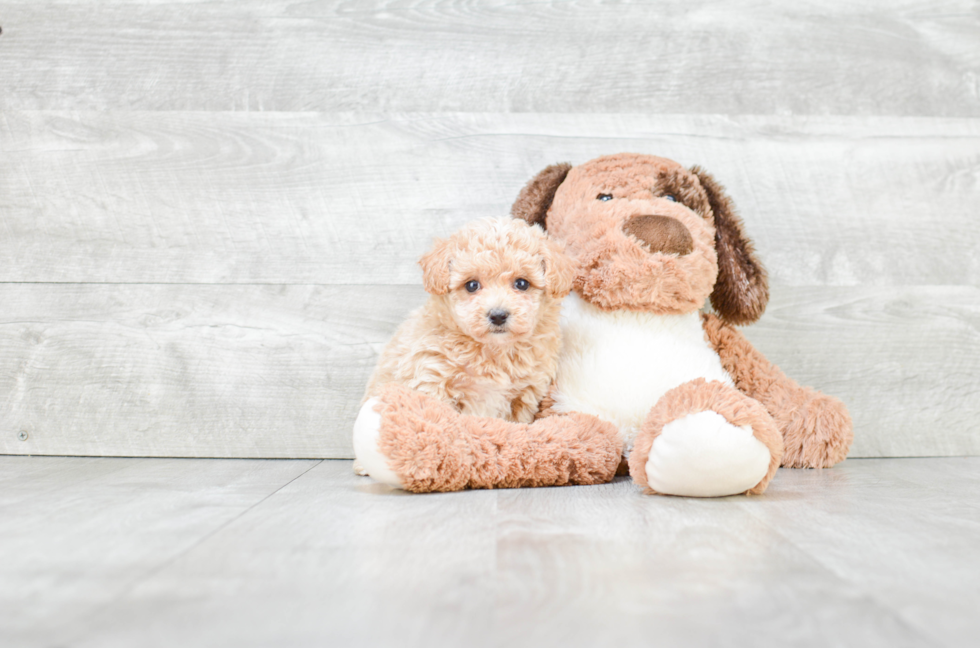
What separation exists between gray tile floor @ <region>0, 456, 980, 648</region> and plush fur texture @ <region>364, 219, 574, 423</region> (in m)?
0.14

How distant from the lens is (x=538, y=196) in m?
1.03

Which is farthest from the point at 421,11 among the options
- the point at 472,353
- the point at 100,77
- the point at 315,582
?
the point at 315,582

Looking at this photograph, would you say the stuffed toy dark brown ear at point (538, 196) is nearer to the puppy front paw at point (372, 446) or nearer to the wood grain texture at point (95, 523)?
the puppy front paw at point (372, 446)

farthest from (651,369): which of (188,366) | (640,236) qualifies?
(188,366)

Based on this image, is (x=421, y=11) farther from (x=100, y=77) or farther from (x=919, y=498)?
(x=919, y=498)

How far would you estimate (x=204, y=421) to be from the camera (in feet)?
3.65

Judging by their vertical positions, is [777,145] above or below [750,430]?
above

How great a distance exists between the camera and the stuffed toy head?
0.90 meters

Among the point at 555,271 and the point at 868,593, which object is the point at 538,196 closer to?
the point at 555,271

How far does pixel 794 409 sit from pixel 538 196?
18.3 inches

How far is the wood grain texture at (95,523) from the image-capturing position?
1.46 feet

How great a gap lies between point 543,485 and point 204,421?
0.59 m

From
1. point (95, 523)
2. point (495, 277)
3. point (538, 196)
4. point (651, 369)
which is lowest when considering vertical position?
point (95, 523)

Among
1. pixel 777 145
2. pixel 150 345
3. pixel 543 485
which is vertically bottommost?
pixel 543 485
